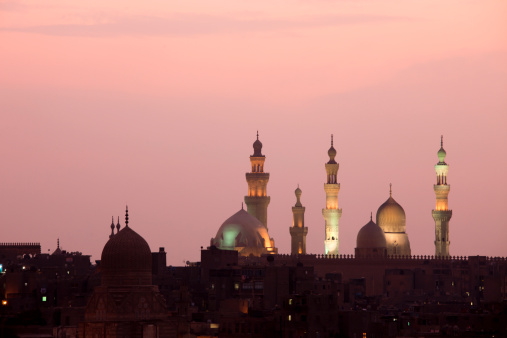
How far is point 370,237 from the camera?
13212cm

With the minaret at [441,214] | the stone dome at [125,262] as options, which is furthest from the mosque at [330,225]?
the stone dome at [125,262]

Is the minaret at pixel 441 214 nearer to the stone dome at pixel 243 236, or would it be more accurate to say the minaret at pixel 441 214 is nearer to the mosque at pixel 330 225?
the mosque at pixel 330 225

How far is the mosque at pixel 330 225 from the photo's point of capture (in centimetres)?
12875

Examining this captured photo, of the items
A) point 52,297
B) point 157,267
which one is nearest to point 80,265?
point 157,267

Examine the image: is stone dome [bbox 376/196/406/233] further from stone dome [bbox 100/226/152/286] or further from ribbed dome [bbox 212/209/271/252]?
stone dome [bbox 100/226/152/286]

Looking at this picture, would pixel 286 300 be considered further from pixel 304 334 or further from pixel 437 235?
pixel 437 235

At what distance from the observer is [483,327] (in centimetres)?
8625

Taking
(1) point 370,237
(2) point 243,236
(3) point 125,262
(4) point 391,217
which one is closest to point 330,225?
(1) point 370,237

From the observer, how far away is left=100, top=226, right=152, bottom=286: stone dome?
76.1 m

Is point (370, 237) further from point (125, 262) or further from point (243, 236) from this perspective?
point (125, 262)

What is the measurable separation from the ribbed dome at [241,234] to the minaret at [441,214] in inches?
479

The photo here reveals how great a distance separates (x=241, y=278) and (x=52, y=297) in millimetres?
15107

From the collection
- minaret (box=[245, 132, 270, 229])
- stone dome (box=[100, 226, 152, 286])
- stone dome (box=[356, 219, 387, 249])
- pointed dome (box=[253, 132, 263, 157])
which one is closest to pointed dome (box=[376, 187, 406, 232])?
stone dome (box=[356, 219, 387, 249])

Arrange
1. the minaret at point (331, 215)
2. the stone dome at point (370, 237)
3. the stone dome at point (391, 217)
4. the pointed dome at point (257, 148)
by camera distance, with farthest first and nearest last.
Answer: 1. the pointed dome at point (257, 148)
2. the stone dome at point (391, 217)
3. the minaret at point (331, 215)
4. the stone dome at point (370, 237)
